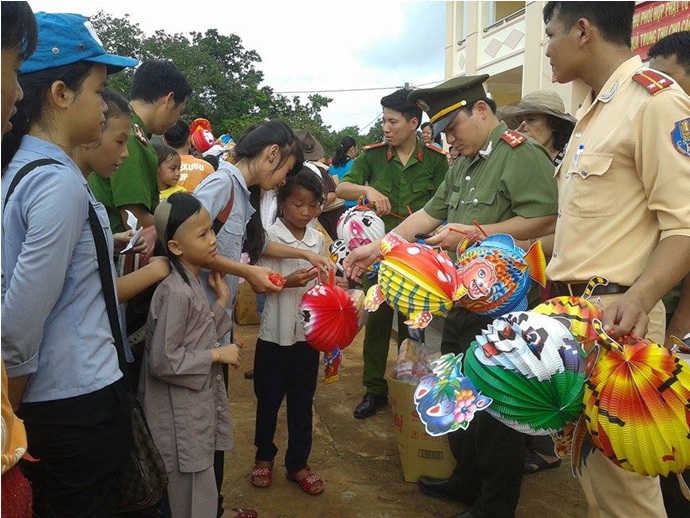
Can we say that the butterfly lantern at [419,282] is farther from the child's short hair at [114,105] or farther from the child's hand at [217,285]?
the child's short hair at [114,105]

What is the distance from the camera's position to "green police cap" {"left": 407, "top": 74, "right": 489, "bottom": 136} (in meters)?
2.77

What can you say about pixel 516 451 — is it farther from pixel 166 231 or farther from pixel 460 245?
pixel 166 231

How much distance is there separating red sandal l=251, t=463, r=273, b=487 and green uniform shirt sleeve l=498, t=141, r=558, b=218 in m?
1.89

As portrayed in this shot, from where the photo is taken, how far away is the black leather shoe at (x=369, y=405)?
13.2 ft

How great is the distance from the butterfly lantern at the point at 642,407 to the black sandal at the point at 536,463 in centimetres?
195

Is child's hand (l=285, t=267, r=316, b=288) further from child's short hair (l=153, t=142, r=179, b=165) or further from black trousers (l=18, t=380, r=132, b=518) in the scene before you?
child's short hair (l=153, t=142, r=179, b=165)

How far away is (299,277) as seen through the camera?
2934mm

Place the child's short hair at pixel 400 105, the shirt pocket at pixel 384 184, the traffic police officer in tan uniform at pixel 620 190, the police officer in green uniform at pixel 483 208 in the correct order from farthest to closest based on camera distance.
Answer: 1. the shirt pocket at pixel 384 184
2. the child's short hair at pixel 400 105
3. the police officer in green uniform at pixel 483 208
4. the traffic police officer in tan uniform at pixel 620 190

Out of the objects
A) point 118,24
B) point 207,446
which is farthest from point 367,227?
point 118,24

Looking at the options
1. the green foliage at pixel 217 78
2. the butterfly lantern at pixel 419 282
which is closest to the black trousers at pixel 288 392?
the butterfly lantern at pixel 419 282

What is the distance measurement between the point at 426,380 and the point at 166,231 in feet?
3.77

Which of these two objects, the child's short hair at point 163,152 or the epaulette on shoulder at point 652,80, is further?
the child's short hair at point 163,152

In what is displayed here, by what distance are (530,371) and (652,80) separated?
1005 mm

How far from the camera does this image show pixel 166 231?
86.6 inches
